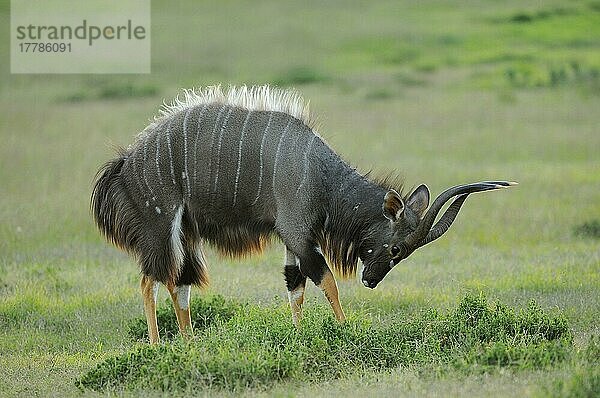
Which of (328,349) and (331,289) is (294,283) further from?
(328,349)

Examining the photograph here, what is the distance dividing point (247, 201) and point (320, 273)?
2.65ft

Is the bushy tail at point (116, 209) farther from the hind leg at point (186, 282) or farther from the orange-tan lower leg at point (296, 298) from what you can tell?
the orange-tan lower leg at point (296, 298)

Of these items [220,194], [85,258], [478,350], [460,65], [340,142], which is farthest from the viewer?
[460,65]

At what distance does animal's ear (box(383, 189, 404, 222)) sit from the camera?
8633mm

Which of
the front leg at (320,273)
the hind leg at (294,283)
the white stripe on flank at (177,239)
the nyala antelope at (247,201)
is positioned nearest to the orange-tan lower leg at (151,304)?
the nyala antelope at (247,201)

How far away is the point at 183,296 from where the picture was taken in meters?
9.52

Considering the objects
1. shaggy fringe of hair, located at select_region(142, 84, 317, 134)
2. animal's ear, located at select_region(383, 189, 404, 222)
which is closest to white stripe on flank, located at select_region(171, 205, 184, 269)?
shaggy fringe of hair, located at select_region(142, 84, 317, 134)

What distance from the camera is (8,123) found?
2205 centimetres

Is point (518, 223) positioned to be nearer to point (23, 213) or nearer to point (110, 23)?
point (23, 213)

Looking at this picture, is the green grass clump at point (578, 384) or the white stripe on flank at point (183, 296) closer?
the green grass clump at point (578, 384)

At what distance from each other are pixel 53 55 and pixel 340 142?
38.7 ft

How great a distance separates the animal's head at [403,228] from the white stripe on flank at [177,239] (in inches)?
57.7

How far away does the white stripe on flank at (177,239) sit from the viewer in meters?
9.31

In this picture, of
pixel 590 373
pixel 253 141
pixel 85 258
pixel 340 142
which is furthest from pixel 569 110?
pixel 590 373
